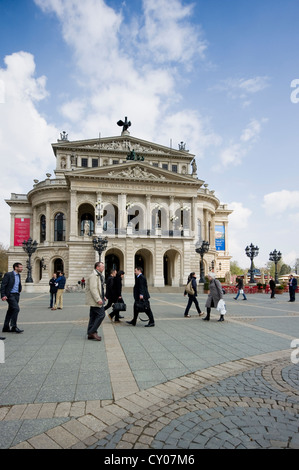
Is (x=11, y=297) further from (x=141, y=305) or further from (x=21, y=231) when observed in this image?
(x=21, y=231)

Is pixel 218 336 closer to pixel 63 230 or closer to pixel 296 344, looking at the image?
pixel 296 344

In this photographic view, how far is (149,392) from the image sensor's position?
4059mm

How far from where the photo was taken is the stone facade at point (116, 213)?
39375 millimetres

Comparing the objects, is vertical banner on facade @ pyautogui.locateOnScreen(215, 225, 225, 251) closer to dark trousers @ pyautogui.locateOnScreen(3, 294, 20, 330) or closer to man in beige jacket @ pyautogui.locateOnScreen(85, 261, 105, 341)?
dark trousers @ pyautogui.locateOnScreen(3, 294, 20, 330)

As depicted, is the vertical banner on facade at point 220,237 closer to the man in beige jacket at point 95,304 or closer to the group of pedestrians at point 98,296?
the group of pedestrians at point 98,296

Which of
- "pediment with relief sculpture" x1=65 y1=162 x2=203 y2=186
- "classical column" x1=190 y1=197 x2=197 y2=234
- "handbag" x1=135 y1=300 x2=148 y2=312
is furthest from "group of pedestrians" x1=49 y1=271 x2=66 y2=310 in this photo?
"classical column" x1=190 y1=197 x2=197 y2=234

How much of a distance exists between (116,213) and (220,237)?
22.3 m

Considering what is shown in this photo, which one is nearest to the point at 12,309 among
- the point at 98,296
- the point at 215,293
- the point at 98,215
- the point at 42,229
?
the point at 98,296

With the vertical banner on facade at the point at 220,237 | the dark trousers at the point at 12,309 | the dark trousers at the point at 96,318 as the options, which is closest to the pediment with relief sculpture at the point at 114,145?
the vertical banner on facade at the point at 220,237

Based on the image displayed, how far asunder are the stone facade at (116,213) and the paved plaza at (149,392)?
98.0 feet

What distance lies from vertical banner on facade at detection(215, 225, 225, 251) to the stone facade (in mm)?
4759

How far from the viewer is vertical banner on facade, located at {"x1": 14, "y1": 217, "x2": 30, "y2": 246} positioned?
48.8m
